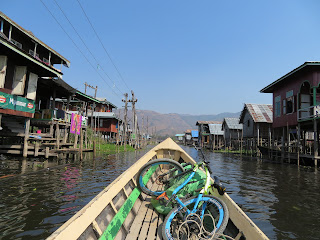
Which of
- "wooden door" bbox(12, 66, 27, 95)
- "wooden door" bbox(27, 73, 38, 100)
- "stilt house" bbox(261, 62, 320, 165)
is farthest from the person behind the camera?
"stilt house" bbox(261, 62, 320, 165)

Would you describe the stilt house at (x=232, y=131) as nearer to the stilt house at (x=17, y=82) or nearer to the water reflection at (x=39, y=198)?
the stilt house at (x=17, y=82)

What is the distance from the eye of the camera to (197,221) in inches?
133

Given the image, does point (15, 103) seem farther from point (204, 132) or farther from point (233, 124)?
point (204, 132)

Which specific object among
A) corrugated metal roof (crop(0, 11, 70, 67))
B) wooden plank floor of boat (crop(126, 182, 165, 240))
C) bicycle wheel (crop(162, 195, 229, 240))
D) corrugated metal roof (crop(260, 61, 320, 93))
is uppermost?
corrugated metal roof (crop(0, 11, 70, 67))

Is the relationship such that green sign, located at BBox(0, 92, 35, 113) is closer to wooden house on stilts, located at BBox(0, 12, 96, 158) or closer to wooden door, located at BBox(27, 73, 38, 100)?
wooden house on stilts, located at BBox(0, 12, 96, 158)

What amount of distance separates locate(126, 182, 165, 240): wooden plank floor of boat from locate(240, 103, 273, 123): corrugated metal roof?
2591cm

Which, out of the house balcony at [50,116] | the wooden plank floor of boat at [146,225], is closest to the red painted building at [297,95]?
the wooden plank floor of boat at [146,225]

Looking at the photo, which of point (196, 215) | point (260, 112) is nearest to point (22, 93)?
point (196, 215)

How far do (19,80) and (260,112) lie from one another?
26860 mm

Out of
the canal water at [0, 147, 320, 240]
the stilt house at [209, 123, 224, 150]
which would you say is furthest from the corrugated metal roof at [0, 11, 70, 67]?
the stilt house at [209, 123, 224, 150]

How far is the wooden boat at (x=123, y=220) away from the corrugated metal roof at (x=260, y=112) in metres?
26.0

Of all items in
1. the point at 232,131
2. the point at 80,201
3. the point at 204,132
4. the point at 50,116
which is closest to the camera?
the point at 80,201

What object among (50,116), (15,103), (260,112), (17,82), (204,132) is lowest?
(50,116)

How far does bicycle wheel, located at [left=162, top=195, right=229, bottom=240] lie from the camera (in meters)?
3.13
